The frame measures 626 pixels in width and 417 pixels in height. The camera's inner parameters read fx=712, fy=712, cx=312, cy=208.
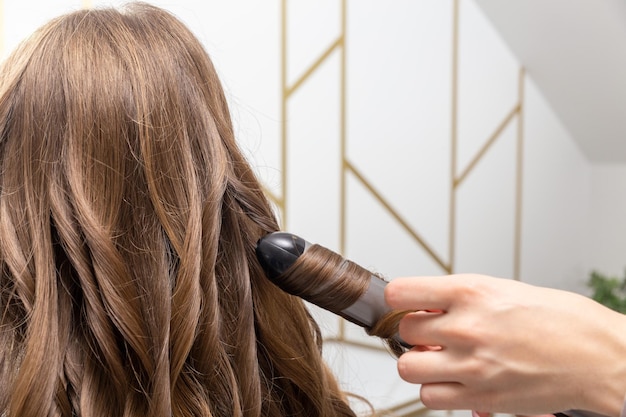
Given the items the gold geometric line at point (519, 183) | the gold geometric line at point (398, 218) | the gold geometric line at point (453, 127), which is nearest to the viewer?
the gold geometric line at point (398, 218)

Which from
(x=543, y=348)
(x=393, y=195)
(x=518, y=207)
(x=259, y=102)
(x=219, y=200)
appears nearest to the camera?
(x=543, y=348)

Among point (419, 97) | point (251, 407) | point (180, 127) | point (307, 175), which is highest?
point (419, 97)

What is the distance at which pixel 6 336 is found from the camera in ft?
2.17

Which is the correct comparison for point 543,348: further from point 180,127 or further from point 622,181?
point 622,181

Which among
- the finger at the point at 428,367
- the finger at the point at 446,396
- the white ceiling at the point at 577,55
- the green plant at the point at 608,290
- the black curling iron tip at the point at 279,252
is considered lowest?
the green plant at the point at 608,290

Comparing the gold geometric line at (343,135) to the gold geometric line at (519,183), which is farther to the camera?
the gold geometric line at (519,183)

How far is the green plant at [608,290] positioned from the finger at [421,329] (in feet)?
8.08

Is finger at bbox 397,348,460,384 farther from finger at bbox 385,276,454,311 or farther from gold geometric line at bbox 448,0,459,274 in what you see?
gold geometric line at bbox 448,0,459,274

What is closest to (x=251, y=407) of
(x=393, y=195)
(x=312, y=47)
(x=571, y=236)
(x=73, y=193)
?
(x=73, y=193)

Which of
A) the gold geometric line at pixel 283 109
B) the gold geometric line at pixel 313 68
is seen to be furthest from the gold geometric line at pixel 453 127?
the gold geometric line at pixel 283 109

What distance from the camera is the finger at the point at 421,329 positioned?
656mm

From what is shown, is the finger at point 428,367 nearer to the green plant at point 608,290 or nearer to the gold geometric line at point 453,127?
the gold geometric line at point 453,127

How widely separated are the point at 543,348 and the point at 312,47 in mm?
1372

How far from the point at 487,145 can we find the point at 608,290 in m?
0.90
